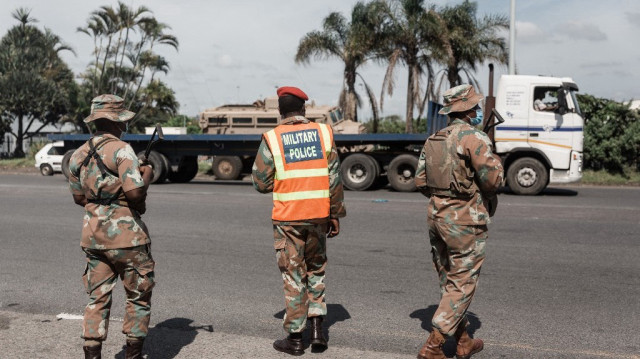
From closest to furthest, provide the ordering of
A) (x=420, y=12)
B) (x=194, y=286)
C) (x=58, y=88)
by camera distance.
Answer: (x=194, y=286) → (x=420, y=12) → (x=58, y=88)

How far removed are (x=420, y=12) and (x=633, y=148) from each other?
8.93 m

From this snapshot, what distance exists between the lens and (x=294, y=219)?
433cm

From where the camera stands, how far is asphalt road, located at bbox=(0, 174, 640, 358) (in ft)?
16.1

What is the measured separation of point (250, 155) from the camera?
18.9 meters

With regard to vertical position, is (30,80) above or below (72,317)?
above

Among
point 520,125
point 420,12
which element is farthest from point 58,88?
point 520,125

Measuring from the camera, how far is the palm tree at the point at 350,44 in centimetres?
Result: 2559

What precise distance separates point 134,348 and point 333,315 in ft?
5.72

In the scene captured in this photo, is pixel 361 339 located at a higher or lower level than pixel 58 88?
lower

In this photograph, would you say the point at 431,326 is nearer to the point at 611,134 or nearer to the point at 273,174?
the point at 273,174

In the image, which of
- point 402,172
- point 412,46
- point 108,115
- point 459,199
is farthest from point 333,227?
point 412,46

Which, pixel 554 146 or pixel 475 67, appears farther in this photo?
pixel 475 67

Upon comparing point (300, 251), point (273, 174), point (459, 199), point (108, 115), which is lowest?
point (300, 251)

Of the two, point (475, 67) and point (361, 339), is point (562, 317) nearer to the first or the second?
point (361, 339)
